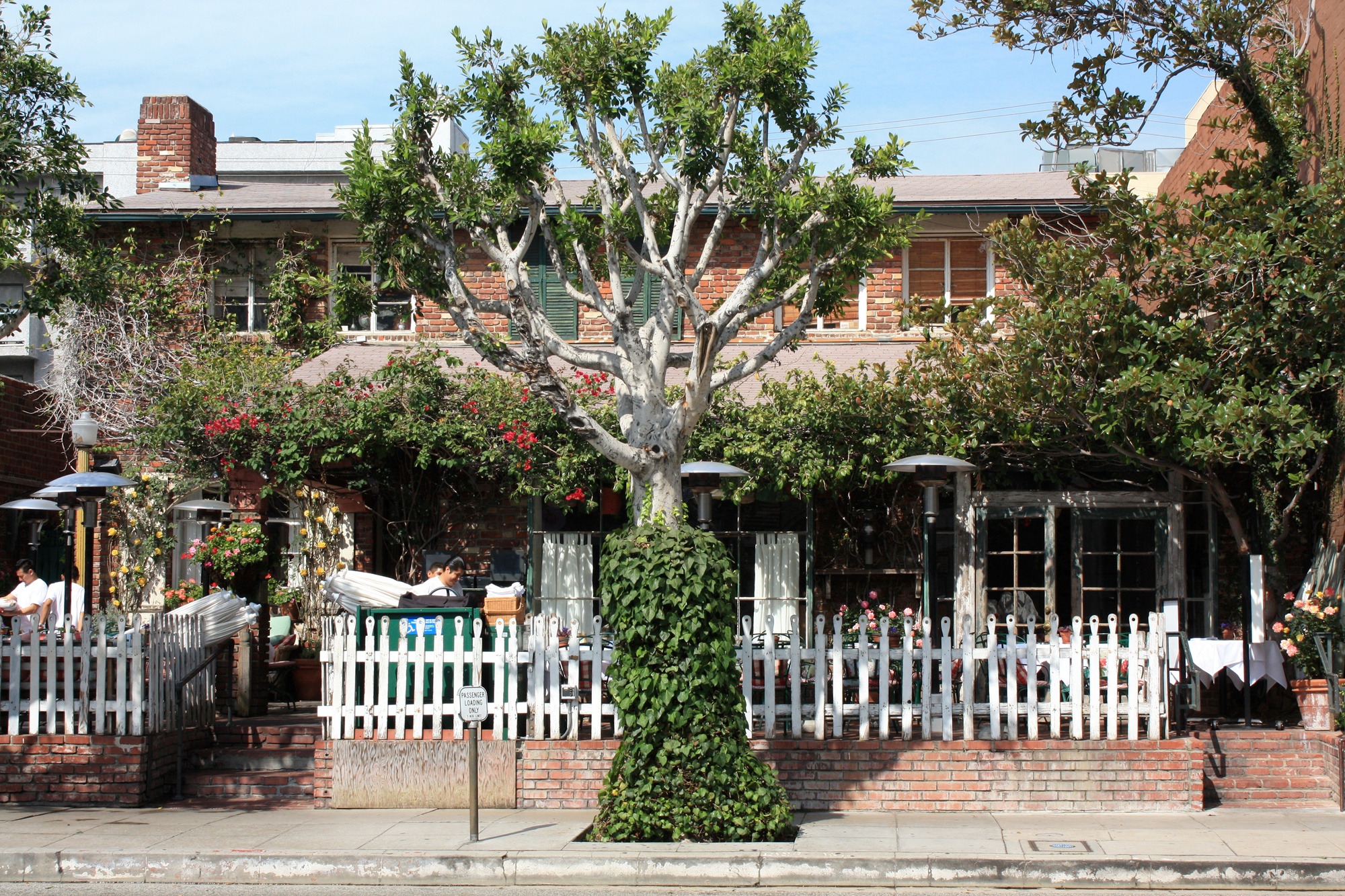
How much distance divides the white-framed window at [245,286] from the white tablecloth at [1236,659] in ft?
39.5

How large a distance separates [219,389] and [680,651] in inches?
304

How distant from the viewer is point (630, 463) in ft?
33.0

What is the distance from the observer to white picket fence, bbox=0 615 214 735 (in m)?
10.1

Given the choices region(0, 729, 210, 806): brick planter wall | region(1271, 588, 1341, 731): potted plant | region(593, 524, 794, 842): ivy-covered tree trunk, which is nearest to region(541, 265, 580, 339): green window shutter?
region(0, 729, 210, 806): brick planter wall

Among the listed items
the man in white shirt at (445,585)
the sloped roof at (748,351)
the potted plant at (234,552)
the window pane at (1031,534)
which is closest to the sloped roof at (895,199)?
the sloped roof at (748,351)

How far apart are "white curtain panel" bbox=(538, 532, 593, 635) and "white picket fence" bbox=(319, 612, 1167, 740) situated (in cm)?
407

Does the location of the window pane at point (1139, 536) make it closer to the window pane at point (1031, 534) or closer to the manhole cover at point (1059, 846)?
the window pane at point (1031, 534)

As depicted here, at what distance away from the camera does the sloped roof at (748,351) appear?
14.4 meters

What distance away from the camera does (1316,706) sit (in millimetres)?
10086

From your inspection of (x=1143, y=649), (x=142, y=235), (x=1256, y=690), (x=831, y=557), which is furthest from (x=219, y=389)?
(x=1256, y=690)

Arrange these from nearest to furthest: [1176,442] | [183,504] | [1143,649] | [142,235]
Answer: [1143,649]
[1176,442]
[183,504]
[142,235]

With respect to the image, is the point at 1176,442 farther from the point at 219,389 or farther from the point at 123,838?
the point at 219,389

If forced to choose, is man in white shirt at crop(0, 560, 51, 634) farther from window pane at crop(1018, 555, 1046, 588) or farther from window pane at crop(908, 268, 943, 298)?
window pane at crop(908, 268, 943, 298)

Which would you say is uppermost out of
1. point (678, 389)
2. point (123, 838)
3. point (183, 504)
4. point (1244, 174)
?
point (1244, 174)
